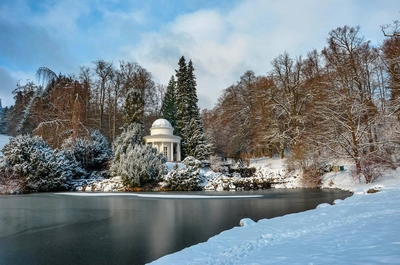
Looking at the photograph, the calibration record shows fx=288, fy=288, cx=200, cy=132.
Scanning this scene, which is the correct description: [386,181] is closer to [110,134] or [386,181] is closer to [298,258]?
[298,258]

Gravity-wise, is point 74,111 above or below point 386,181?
above

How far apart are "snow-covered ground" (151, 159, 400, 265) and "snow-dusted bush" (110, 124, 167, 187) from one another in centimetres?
1577

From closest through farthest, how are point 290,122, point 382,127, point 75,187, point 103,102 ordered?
1. point 382,127
2. point 75,187
3. point 290,122
4. point 103,102

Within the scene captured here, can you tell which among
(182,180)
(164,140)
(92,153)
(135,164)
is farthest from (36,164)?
(164,140)

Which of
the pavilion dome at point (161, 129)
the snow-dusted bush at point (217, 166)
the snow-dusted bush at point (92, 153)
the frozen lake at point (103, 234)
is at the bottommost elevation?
the frozen lake at point (103, 234)

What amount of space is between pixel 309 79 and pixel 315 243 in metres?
22.4

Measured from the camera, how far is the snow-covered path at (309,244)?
3557 mm

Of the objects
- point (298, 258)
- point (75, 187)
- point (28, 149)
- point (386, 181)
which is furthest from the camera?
point (75, 187)

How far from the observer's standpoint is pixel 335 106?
1936cm

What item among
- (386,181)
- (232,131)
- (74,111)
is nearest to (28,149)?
(74,111)

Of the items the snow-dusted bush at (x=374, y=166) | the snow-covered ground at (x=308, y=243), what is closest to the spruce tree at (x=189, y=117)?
the snow-dusted bush at (x=374, y=166)

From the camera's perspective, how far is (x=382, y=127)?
731 inches

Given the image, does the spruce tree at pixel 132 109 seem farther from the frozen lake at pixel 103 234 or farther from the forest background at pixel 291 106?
the frozen lake at pixel 103 234

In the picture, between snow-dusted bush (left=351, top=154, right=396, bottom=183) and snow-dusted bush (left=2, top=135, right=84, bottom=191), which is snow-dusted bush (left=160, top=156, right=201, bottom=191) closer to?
snow-dusted bush (left=2, top=135, right=84, bottom=191)
